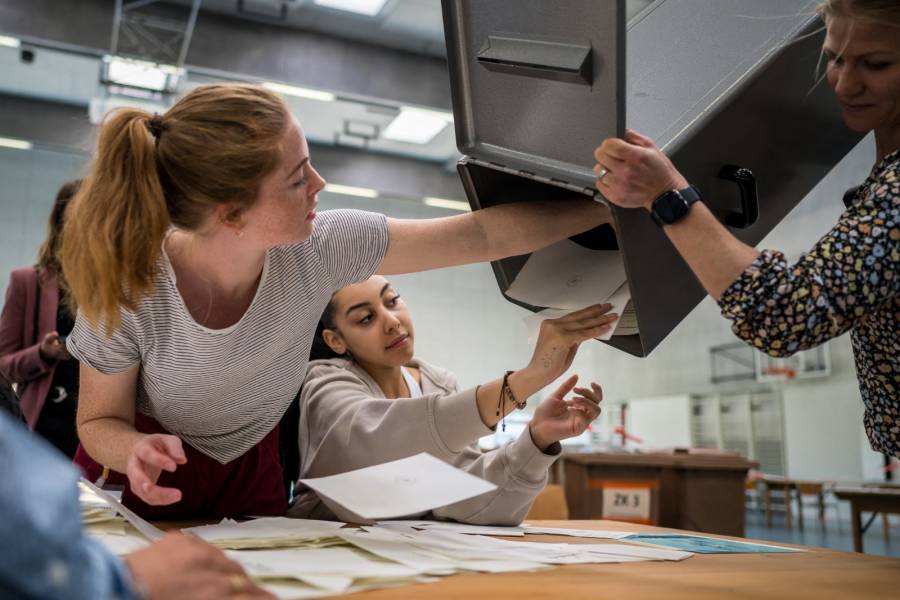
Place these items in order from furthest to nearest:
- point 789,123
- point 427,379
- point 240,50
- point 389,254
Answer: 1. point 240,50
2. point 427,379
3. point 389,254
4. point 789,123

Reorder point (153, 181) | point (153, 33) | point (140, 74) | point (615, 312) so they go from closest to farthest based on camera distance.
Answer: point (153, 181)
point (615, 312)
point (153, 33)
point (140, 74)

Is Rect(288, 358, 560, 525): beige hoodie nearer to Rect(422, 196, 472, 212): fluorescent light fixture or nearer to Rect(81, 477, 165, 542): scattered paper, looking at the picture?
Rect(81, 477, 165, 542): scattered paper

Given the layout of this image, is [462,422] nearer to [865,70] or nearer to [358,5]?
[865,70]

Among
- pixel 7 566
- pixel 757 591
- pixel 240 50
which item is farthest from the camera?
pixel 240 50

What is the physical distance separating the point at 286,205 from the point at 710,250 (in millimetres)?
570

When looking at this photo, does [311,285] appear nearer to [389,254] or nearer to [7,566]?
[389,254]

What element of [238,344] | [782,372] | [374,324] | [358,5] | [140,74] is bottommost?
[238,344]

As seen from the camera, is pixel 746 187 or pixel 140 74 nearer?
pixel 746 187

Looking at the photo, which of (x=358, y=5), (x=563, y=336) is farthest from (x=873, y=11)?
(x=358, y=5)

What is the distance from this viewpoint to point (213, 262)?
3.77 feet

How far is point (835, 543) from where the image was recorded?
260 inches

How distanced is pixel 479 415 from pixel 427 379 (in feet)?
1.66

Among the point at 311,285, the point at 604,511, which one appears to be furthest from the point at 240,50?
the point at 311,285

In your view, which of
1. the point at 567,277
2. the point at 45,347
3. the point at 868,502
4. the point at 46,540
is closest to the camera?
the point at 46,540
